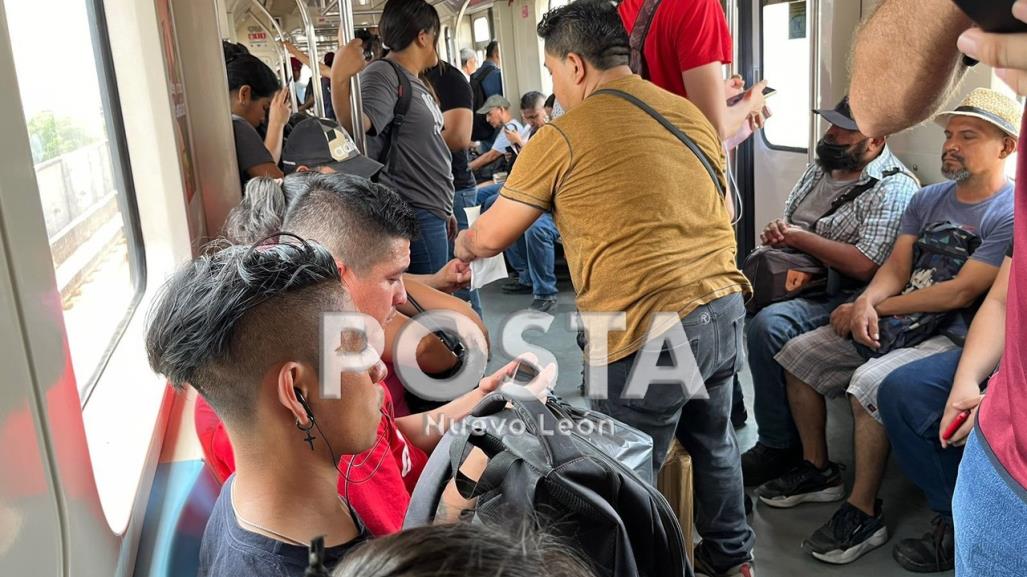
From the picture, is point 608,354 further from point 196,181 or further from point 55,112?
point 196,181

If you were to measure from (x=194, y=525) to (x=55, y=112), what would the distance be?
88 centimetres

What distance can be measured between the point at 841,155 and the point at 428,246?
182 centimetres

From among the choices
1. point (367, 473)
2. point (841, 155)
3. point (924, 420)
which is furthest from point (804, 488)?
point (367, 473)

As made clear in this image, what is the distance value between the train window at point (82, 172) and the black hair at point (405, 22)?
1.36 m

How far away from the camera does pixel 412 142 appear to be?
3.63 m

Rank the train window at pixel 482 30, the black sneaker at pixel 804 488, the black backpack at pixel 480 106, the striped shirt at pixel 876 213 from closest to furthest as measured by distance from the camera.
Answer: the black sneaker at pixel 804 488 → the striped shirt at pixel 876 213 → the black backpack at pixel 480 106 → the train window at pixel 482 30

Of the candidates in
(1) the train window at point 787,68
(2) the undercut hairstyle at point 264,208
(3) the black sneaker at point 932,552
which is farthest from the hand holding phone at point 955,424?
(1) the train window at point 787,68

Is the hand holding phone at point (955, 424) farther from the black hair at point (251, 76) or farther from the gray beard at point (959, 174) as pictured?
the black hair at point (251, 76)

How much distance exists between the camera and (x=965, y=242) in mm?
2957

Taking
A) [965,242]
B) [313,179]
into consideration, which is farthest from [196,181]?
[965,242]

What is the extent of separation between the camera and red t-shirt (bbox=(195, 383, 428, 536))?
4.84ft

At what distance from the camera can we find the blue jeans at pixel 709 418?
2279 millimetres

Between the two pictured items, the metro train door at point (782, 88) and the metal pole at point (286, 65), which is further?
the metal pole at point (286, 65)

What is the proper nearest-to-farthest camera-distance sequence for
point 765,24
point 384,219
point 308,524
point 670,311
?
point 308,524
point 384,219
point 670,311
point 765,24
